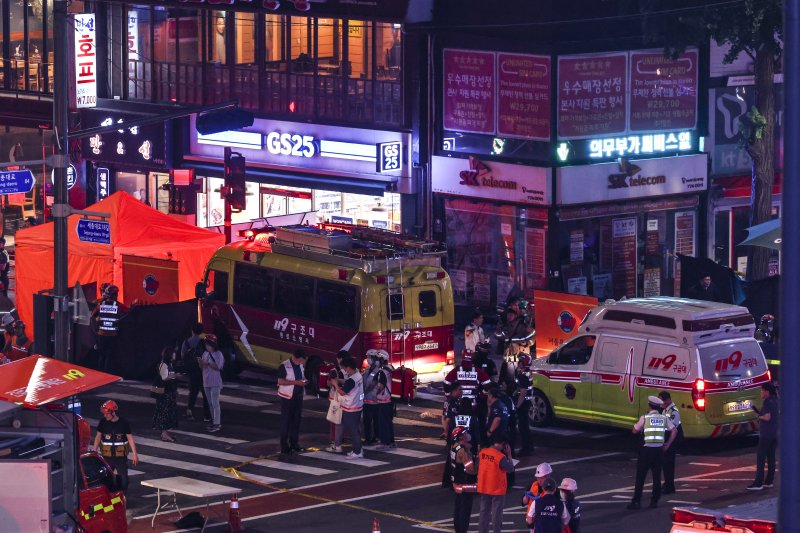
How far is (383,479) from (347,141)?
16951mm

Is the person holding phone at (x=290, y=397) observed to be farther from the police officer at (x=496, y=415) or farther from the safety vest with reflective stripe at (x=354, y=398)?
the police officer at (x=496, y=415)

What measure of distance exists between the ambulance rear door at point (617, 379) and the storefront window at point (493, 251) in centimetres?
1006

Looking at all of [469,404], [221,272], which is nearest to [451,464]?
[469,404]

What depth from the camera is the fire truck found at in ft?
91.1

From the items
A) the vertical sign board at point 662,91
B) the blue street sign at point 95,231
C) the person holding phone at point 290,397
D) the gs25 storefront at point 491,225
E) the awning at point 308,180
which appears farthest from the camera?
the awning at point 308,180

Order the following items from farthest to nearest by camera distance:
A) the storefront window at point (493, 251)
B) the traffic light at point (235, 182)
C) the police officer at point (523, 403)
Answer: the storefront window at point (493, 251)
the traffic light at point (235, 182)
the police officer at point (523, 403)

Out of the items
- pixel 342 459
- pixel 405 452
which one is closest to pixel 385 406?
pixel 405 452

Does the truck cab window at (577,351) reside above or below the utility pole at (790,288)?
below

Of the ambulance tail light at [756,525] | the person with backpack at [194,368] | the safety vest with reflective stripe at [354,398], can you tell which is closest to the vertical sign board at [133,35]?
the person with backpack at [194,368]

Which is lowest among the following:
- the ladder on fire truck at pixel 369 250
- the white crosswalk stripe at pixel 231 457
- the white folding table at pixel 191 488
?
the white crosswalk stripe at pixel 231 457

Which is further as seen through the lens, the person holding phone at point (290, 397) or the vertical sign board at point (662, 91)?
the vertical sign board at point (662, 91)

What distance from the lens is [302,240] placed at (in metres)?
28.9

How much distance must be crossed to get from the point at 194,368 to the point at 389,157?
38.8 feet

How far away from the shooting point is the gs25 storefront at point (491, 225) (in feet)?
114
